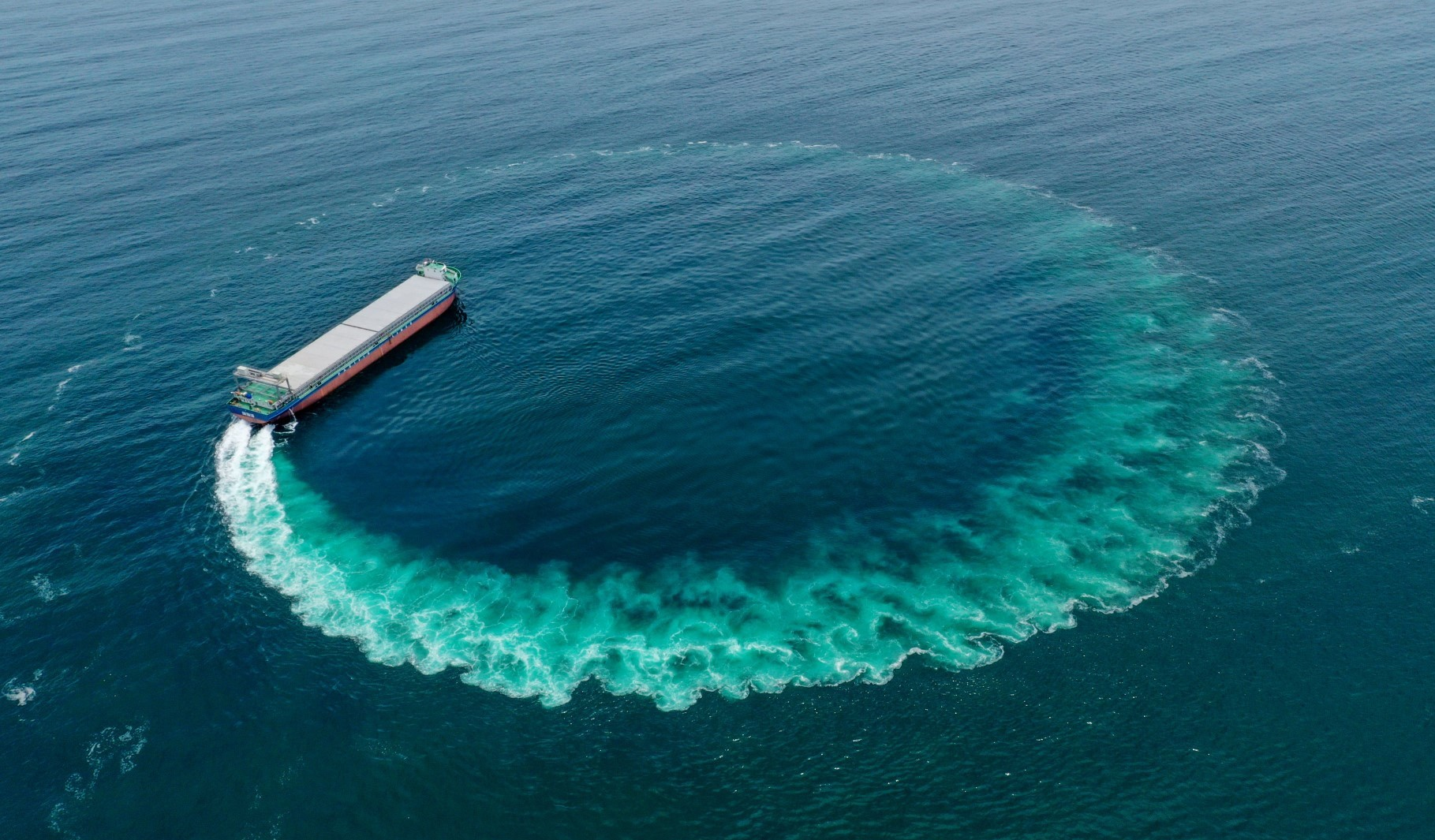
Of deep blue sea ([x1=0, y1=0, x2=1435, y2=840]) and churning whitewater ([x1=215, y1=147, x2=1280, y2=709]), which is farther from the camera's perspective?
churning whitewater ([x1=215, y1=147, x2=1280, y2=709])

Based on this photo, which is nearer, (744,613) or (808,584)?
(744,613)

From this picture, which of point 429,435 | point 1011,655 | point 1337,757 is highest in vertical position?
point 429,435

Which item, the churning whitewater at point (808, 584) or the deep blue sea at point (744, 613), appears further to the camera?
the churning whitewater at point (808, 584)

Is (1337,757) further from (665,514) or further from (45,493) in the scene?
(45,493)

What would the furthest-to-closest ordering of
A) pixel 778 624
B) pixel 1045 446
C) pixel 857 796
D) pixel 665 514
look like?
1. pixel 1045 446
2. pixel 665 514
3. pixel 778 624
4. pixel 857 796

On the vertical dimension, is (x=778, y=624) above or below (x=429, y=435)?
below

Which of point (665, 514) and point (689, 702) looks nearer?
point (689, 702)

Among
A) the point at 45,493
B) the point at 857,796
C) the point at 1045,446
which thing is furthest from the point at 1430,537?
the point at 45,493

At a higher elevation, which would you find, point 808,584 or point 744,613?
point 808,584
